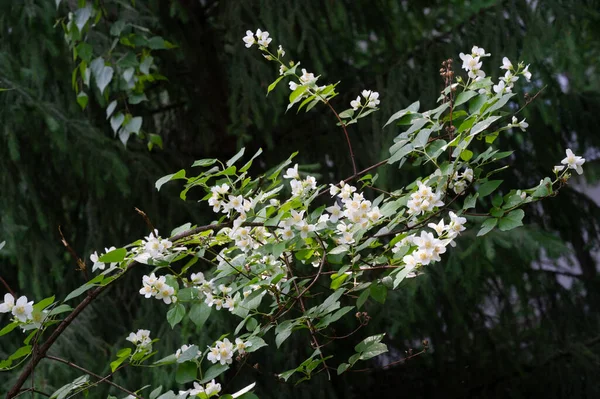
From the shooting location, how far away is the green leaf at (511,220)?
1.19 metres

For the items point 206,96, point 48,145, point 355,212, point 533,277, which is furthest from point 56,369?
point 533,277

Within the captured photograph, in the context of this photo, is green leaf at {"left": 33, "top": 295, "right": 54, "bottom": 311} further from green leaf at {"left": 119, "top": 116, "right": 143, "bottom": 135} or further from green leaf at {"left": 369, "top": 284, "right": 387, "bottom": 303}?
green leaf at {"left": 119, "top": 116, "right": 143, "bottom": 135}

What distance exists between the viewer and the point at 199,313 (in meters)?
1.29

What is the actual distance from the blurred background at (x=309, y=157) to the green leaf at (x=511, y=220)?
1226mm

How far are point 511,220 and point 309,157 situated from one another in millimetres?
2105

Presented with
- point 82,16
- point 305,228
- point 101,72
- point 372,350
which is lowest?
point 372,350

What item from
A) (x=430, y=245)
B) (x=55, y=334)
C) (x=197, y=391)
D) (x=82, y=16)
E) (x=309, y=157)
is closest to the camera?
(x=430, y=245)

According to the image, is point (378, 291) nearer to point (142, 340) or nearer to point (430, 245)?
point (430, 245)

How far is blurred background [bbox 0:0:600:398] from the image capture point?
8.59 feet

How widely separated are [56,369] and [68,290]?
54cm

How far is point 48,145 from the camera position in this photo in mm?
2650

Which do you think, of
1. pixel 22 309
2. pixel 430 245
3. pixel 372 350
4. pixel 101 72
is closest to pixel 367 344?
pixel 372 350

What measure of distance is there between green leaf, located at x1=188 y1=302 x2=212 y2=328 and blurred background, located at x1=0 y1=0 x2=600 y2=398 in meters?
1.15

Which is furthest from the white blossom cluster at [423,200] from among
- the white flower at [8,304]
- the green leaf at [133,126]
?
the green leaf at [133,126]
